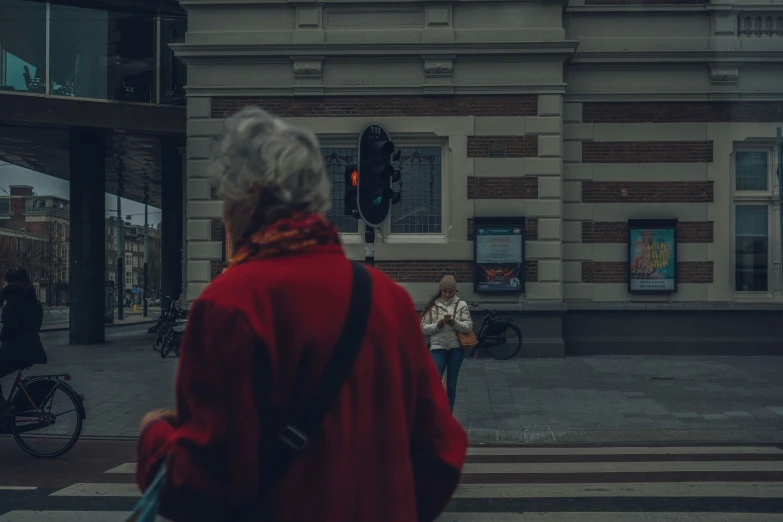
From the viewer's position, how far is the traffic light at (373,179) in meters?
10.1

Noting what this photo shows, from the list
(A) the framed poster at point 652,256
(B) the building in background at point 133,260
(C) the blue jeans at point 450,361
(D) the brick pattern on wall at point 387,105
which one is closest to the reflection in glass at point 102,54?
(D) the brick pattern on wall at point 387,105

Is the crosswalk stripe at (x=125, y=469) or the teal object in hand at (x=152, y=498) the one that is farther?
the crosswalk stripe at (x=125, y=469)

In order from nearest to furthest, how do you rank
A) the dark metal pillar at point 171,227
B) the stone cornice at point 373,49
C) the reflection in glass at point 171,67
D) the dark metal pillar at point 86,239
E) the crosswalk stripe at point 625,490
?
the crosswalk stripe at point 625,490
the stone cornice at point 373,49
the reflection in glass at point 171,67
the dark metal pillar at point 86,239
the dark metal pillar at point 171,227

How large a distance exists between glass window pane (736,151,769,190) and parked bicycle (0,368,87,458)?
42.0ft

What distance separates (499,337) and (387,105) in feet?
15.2

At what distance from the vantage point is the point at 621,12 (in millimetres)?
16281

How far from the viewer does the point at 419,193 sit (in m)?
16.3

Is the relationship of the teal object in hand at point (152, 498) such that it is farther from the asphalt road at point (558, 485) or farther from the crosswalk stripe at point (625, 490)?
the crosswalk stripe at point (625, 490)

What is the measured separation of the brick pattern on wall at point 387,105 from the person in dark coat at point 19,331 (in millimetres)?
8201

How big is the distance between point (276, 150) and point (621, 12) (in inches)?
616

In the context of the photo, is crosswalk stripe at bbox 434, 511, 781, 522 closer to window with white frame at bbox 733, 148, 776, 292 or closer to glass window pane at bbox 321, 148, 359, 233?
glass window pane at bbox 321, 148, 359, 233

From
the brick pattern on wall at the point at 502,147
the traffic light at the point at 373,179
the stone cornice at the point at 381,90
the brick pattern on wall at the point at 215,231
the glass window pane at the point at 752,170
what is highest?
the stone cornice at the point at 381,90

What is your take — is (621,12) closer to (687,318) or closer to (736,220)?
(736,220)

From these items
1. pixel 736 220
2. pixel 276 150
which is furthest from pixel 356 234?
pixel 276 150
